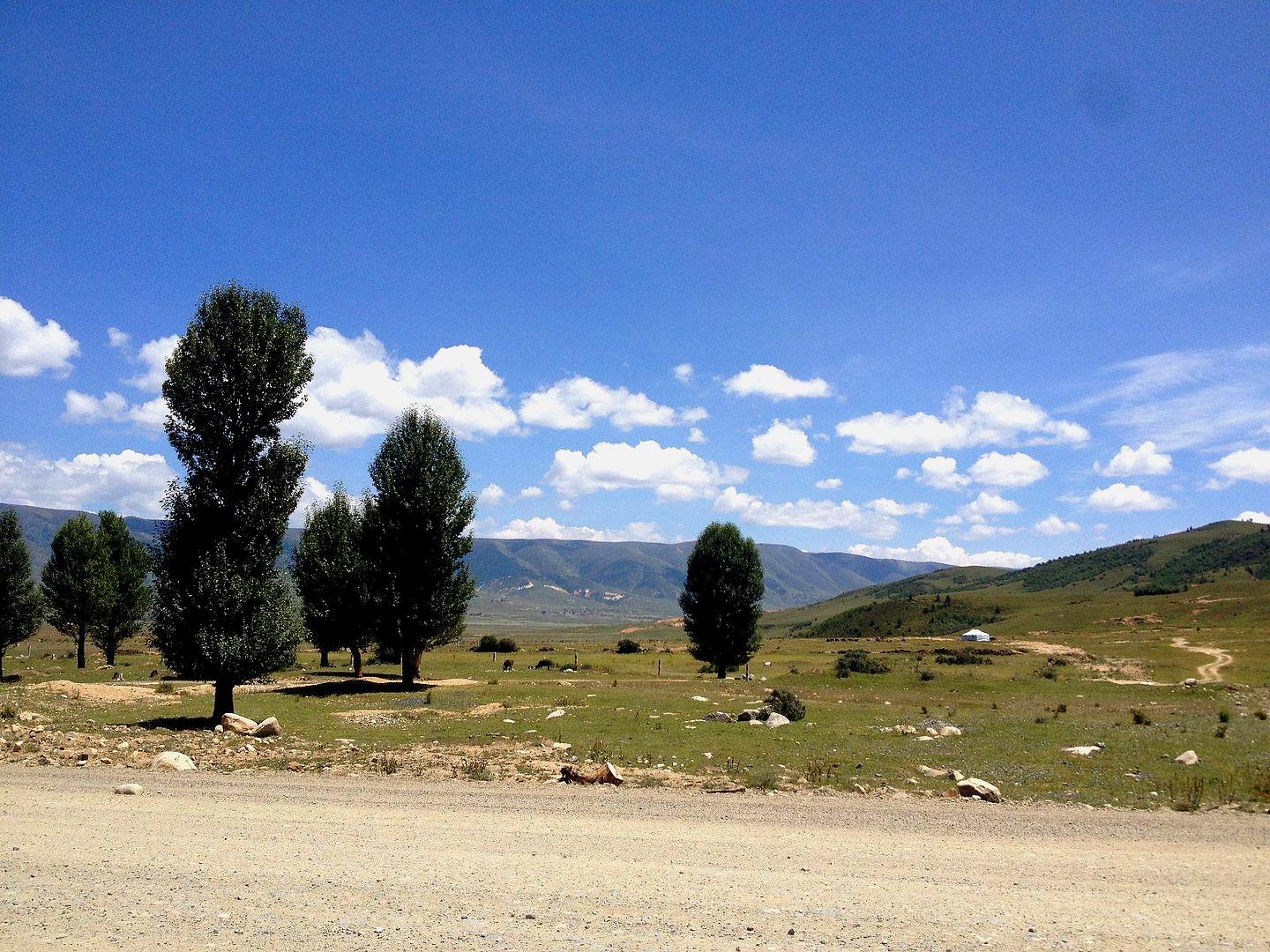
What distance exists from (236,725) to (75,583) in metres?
48.4

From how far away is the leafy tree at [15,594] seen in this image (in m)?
55.6

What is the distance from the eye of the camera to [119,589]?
212 ft

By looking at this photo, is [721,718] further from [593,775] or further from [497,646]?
[497,646]

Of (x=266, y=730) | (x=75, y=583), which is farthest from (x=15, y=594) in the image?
(x=266, y=730)

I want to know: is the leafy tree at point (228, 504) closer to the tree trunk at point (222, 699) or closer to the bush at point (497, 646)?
the tree trunk at point (222, 699)

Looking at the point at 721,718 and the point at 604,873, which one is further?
the point at 721,718

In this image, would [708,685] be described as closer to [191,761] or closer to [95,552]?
[191,761]

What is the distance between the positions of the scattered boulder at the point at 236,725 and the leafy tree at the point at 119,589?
4669cm

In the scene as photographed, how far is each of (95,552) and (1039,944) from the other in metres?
74.2

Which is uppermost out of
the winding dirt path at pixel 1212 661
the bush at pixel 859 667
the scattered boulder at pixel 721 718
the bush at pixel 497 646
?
the scattered boulder at pixel 721 718

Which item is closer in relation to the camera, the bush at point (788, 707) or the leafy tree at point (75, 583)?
the bush at point (788, 707)

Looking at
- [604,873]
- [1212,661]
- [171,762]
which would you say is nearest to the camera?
[604,873]

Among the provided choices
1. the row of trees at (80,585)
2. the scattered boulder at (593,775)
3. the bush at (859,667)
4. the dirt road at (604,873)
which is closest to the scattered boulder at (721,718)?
the scattered boulder at (593,775)

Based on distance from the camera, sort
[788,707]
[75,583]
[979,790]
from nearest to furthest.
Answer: [979,790]
[788,707]
[75,583]
